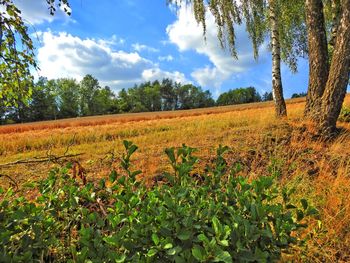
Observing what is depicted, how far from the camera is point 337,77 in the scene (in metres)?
Answer: 6.52

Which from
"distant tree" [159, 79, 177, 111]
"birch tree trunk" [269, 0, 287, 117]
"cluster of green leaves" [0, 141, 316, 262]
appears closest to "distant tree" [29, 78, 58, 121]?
"distant tree" [159, 79, 177, 111]

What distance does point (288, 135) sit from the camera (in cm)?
668

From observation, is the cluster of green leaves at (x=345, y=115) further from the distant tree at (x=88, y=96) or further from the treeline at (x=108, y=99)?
the distant tree at (x=88, y=96)

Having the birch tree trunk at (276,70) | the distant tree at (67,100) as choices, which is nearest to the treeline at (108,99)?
the distant tree at (67,100)

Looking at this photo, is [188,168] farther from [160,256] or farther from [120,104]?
[120,104]

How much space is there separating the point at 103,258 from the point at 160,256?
0.23m

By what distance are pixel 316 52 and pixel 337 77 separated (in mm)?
1184

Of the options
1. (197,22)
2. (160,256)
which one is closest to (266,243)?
(160,256)

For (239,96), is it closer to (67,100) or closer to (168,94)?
(168,94)

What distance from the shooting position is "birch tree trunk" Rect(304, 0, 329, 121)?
24.0 ft

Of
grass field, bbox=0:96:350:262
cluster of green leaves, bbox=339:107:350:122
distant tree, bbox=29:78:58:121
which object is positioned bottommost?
grass field, bbox=0:96:350:262

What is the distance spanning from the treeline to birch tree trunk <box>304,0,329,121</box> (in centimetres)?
5717

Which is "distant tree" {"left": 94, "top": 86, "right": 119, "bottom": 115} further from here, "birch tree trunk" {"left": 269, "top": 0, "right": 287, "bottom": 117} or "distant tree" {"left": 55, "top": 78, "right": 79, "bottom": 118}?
"birch tree trunk" {"left": 269, "top": 0, "right": 287, "bottom": 117}

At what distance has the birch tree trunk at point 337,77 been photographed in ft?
20.8
